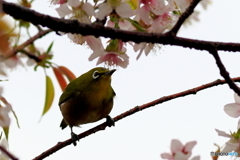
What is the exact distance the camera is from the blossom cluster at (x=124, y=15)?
1.40 m

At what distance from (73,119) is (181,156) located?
1.85m

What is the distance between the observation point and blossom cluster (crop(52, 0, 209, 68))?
1.40 metres

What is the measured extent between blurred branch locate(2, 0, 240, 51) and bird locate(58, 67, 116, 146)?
6.18 feet

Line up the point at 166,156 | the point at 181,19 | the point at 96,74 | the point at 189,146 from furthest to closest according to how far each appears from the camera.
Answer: the point at 96,74, the point at 166,156, the point at 189,146, the point at 181,19

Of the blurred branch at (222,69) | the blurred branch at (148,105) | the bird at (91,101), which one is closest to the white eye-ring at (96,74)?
the bird at (91,101)

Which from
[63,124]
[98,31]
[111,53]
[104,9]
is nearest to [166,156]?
[111,53]

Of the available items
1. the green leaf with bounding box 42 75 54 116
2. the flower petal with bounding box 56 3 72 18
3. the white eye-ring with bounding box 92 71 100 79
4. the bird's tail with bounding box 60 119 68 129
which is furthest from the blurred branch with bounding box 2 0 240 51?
the bird's tail with bounding box 60 119 68 129

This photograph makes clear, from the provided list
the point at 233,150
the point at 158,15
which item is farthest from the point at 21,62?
the point at 233,150

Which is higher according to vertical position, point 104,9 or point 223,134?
point 104,9

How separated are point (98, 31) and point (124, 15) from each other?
41 centimetres

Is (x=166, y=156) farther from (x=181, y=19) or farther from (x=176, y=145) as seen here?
(x=181, y=19)

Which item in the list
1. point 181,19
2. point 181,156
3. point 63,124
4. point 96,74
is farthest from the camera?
point 63,124

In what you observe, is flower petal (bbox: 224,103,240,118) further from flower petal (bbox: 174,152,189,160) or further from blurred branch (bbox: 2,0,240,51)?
→ blurred branch (bbox: 2,0,240,51)

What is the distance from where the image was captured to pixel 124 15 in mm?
1409
